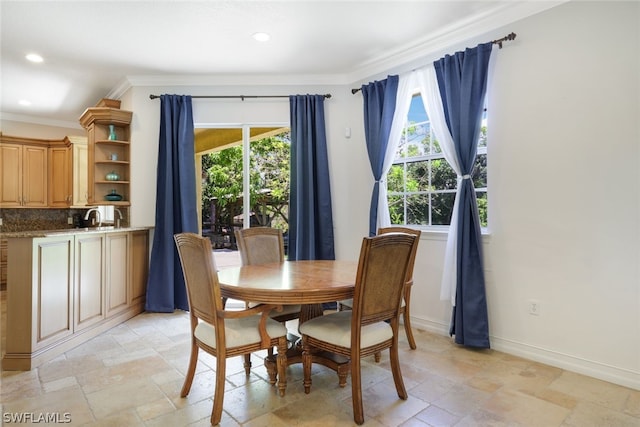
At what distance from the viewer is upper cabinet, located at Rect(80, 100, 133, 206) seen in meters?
4.21

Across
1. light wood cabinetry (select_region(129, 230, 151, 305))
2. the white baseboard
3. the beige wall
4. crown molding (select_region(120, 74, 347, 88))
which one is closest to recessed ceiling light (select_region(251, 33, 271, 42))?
crown molding (select_region(120, 74, 347, 88))

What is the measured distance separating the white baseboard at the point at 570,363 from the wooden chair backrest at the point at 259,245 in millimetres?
1906

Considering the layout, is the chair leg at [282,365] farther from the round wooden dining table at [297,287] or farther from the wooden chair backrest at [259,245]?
the wooden chair backrest at [259,245]

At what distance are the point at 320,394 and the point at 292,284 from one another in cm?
70

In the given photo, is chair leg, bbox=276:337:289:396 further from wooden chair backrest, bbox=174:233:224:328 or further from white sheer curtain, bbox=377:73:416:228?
white sheer curtain, bbox=377:73:416:228

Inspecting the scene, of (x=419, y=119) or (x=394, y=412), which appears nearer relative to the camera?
(x=394, y=412)

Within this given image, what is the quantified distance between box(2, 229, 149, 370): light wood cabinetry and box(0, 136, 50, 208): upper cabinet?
3.00m

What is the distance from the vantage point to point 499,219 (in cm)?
289

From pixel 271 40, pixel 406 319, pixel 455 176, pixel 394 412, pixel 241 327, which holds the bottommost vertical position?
pixel 394 412

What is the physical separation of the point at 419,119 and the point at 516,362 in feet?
7.39

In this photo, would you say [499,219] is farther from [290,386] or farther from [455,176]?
[290,386]

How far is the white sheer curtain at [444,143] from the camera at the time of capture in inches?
120

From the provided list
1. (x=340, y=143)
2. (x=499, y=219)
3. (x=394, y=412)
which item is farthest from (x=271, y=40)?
(x=394, y=412)

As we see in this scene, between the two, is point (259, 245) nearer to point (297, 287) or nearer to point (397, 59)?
point (297, 287)
